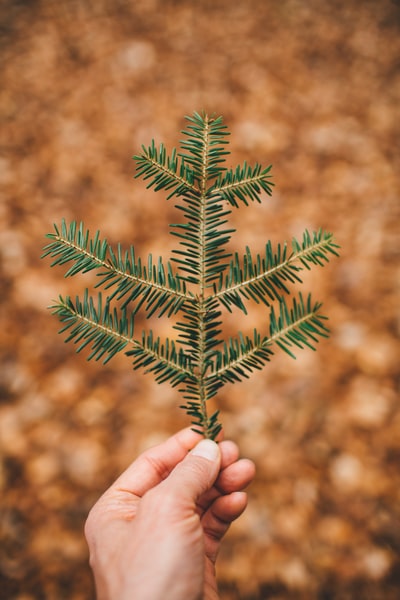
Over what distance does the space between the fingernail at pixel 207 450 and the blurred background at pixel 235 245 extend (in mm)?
518

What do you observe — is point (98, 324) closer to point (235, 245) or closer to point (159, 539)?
point (159, 539)

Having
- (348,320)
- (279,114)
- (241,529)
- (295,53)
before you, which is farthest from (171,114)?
(241,529)

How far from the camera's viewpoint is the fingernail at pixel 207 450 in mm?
686

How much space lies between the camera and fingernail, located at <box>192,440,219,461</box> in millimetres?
686

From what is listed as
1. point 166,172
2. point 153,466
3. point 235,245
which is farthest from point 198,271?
point 235,245

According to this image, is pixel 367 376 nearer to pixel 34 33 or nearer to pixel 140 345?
pixel 140 345

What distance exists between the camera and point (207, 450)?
0.69 metres

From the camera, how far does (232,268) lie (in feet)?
1.85

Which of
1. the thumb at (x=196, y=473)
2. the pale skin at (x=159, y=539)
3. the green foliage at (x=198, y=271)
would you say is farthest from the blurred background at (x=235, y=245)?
the green foliage at (x=198, y=271)

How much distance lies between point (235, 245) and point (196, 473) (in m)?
0.84

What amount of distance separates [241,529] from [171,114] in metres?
1.28

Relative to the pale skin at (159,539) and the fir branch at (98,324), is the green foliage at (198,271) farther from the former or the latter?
the pale skin at (159,539)

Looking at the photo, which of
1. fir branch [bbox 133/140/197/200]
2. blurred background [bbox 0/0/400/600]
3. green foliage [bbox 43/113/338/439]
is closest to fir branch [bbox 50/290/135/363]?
green foliage [bbox 43/113/338/439]

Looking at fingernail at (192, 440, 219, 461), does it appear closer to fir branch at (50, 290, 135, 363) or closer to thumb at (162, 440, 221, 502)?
thumb at (162, 440, 221, 502)
